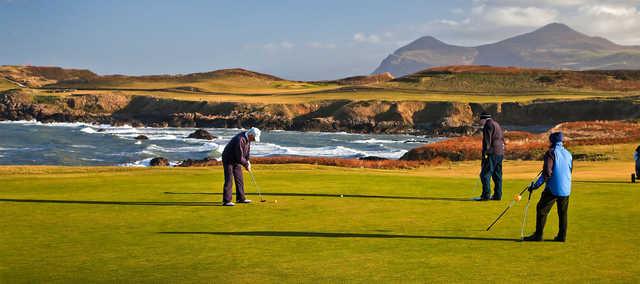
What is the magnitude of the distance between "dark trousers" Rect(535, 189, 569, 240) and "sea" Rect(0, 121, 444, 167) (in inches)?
1827

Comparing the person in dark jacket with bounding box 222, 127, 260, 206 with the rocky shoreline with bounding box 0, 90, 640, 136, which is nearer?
the person in dark jacket with bounding box 222, 127, 260, 206

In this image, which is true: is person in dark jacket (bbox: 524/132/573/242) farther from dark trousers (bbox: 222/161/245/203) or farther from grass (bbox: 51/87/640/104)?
grass (bbox: 51/87/640/104)

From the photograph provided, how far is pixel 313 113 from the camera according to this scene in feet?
397

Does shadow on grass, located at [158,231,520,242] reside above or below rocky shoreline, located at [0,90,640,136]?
below

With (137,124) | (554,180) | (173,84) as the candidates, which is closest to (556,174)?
(554,180)

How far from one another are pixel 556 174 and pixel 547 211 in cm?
65

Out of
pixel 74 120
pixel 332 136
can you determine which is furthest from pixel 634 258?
pixel 74 120

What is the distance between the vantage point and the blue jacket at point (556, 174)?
12.3 metres

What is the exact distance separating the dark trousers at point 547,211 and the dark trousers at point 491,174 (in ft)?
18.3

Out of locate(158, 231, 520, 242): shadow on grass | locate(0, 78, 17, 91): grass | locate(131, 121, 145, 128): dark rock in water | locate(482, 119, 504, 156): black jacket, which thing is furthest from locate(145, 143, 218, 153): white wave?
locate(0, 78, 17, 91): grass

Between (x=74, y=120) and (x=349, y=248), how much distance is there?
117199 millimetres

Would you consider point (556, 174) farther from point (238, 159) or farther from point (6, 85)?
point (6, 85)

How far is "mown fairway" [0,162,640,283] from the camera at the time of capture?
31.9 feet

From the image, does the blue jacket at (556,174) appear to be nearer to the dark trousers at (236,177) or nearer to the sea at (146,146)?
the dark trousers at (236,177)
